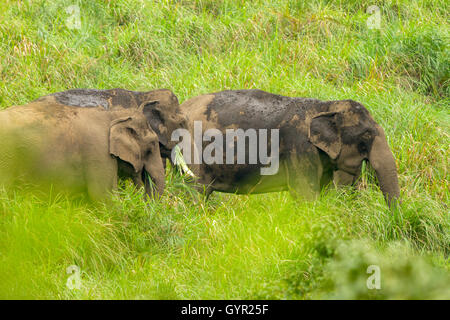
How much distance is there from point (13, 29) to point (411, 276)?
7399mm

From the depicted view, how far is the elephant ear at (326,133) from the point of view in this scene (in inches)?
271

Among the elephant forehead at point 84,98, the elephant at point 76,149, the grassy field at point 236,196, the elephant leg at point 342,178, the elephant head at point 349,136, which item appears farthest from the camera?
the elephant leg at point 342,178

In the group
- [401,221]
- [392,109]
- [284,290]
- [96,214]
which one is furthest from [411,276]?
[392,109]

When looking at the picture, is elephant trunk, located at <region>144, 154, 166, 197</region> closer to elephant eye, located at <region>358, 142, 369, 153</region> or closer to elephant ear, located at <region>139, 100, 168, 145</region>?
elephant ear, located at <region>139, 100, 168, 145</region>

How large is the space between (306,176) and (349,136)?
520mm

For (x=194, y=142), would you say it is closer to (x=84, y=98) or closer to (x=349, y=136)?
(x=84, y=98)

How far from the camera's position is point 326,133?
272 inches

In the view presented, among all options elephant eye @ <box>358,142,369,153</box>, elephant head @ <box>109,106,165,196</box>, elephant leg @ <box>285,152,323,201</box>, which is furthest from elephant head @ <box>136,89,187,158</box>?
elephant eye @ <box>358,142,369,153</box>

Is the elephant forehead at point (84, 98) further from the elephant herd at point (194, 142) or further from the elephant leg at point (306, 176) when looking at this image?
the elephant leg at point (306, 176)

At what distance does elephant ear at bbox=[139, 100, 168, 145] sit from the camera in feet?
23.0

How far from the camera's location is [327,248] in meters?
5.05

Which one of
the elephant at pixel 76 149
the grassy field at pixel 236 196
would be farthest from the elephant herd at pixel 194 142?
the grassy field at pixel 236 196

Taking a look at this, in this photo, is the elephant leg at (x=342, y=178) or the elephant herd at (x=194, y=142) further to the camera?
the elephant leg at (x=342, y=178)

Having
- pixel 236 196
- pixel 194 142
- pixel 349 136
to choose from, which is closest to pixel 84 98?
pixel 194 142
